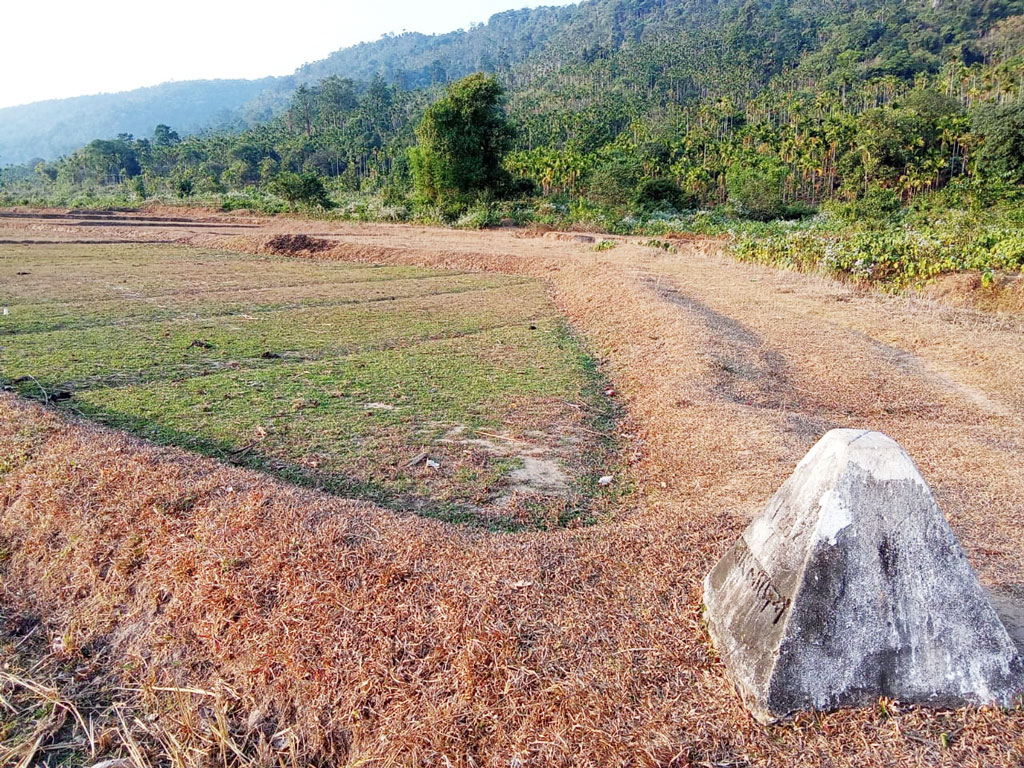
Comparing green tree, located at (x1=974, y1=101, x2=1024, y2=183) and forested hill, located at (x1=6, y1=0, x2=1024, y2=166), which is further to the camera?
forested hill, located at (x1=6, y1=0, x2=1024, y2=166)

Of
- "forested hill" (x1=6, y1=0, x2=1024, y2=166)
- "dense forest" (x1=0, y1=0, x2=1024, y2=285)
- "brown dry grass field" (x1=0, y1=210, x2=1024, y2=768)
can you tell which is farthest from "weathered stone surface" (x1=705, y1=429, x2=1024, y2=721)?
"forested hill" (x1=6, y1=0, x2=1024, y2=166)

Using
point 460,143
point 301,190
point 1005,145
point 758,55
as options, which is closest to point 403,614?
point 460,143

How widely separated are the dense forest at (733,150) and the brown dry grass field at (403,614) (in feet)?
39.8

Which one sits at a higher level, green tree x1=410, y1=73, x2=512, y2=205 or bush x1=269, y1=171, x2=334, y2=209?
green tree x1=410, y1=73, x2=512, y2=205

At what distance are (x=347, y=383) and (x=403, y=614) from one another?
16.6ft

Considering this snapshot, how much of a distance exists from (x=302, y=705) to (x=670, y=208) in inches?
1632

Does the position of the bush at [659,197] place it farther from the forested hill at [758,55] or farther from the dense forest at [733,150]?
the forested hill at [758,55]

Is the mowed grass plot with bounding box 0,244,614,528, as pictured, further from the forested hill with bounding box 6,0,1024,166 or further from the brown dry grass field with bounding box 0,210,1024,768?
the forested hill with bounding box 6,0,1024,166

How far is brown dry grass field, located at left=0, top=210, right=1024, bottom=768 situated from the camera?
8.83 feet

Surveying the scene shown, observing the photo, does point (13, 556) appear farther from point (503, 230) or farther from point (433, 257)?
point (503, 230)

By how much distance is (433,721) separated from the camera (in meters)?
2.81

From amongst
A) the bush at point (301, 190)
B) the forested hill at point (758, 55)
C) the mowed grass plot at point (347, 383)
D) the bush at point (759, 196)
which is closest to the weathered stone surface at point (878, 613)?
the mowed grass plot at point (347, 383)

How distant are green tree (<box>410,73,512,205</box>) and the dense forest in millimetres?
347

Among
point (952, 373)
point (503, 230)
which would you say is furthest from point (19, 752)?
point (503, 230)
